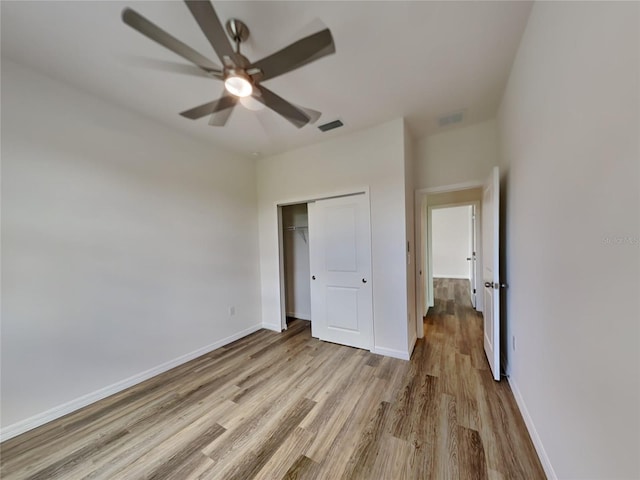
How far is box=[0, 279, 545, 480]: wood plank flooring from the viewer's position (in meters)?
1.44

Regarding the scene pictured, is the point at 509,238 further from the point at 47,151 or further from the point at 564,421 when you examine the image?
the point at 47,151

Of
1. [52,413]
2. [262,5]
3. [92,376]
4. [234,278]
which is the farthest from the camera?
[234,278]

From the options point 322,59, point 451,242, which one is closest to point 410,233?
point 322,59

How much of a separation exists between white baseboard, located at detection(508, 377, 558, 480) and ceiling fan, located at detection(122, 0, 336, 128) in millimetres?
2624

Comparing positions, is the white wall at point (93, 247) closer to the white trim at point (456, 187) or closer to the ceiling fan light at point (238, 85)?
the ceiling fan light at point (238, 85)

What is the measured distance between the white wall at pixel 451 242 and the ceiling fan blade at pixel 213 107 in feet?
25.6

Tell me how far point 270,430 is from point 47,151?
9.50 feet

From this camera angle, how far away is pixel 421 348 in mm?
2928

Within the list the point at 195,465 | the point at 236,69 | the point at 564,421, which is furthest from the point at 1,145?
the point at 564,421

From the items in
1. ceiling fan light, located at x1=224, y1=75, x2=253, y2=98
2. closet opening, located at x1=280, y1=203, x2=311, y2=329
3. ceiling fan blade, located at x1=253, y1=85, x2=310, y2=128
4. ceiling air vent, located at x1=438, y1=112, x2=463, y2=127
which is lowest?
closet opening, located at x1=280, y1=203, x2=311, y2=329

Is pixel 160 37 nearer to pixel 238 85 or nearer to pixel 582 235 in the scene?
pixel 238 85

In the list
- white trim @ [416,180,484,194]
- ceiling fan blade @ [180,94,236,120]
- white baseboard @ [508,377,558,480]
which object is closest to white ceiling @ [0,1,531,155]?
ceiling fan blade @ [180,94,236,120]

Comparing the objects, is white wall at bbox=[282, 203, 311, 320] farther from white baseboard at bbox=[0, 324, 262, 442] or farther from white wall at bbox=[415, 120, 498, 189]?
white wall at bbox=[415, 120, 498, 189]

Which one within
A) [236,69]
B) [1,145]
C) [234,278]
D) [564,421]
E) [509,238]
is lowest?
[564,421]
